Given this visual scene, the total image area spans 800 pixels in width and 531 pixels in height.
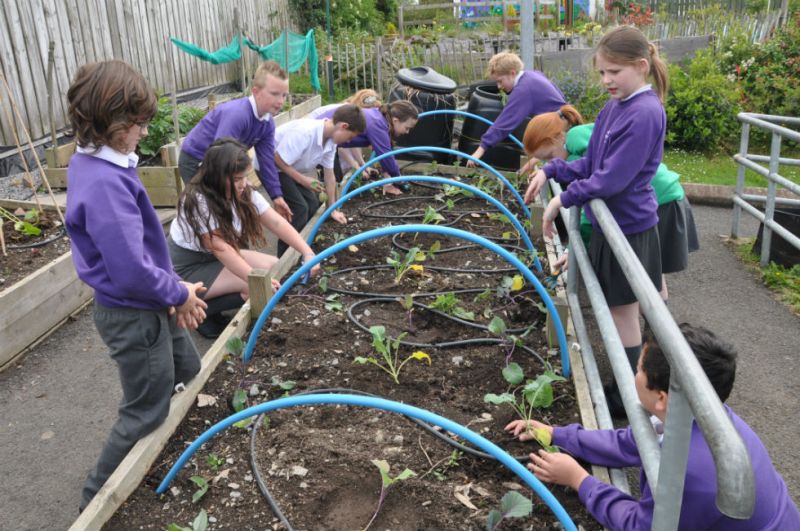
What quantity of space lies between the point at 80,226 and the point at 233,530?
1095 millimetres

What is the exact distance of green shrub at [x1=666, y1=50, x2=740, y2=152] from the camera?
8.75 m

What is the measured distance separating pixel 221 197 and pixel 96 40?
5.21 m

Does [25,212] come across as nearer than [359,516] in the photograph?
No

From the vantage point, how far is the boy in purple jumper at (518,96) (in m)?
5.45

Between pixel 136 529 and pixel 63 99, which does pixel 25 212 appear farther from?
pixel 136 529

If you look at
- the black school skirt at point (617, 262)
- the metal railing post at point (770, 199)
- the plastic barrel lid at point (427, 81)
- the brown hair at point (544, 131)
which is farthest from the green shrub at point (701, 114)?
the black school skirt at point (617, 262)

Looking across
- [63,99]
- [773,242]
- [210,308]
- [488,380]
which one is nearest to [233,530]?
[488,380]

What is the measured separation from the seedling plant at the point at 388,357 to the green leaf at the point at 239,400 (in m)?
0.54

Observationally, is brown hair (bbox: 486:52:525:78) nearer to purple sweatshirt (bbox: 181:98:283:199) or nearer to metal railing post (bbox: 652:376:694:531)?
purple sweatshirt (bbox: 181:98:283:199)

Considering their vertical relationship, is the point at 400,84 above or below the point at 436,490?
above

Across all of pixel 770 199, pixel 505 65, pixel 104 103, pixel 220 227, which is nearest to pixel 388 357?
pixel 220 227

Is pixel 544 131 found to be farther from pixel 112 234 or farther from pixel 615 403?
pixel 112 234

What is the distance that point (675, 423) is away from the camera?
49.1 inches

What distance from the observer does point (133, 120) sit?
2213mm
